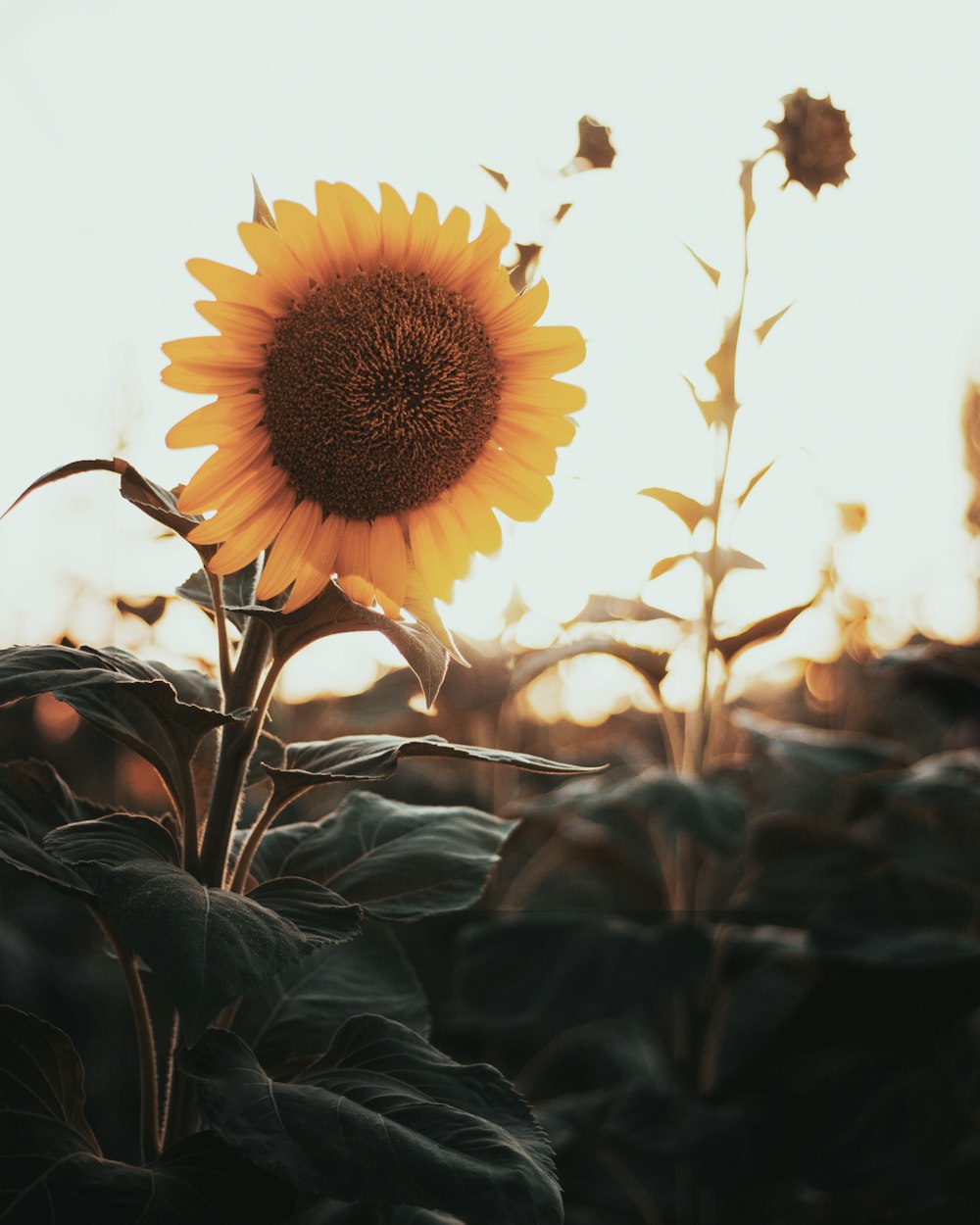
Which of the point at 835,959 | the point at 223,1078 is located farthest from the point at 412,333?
the point at 835,959

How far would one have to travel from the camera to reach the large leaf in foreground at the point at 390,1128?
0.52 m

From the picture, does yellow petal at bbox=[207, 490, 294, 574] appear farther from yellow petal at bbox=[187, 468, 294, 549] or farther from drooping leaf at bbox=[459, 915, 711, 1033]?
drooping leaf at bbox=[459, 915, 711, 1033]

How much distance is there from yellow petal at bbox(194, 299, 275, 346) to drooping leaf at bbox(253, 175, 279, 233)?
51 mm

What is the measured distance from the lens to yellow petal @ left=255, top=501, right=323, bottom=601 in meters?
0.66

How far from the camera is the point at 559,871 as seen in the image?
7.15 ft

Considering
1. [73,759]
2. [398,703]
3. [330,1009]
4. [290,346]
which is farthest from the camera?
[73,759]

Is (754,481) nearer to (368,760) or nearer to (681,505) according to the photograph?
(681,505)

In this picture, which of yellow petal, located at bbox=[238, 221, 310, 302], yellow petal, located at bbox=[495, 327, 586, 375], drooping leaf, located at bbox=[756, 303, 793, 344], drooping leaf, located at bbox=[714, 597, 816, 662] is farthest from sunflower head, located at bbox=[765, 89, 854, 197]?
yellow petal, located at bbox=[238, 221, 310, 302]

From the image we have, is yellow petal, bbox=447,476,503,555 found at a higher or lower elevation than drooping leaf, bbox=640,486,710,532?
lower

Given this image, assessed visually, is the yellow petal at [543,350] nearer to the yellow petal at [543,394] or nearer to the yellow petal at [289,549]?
the yellow petal at [543,394]

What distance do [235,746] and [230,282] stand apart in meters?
0.27

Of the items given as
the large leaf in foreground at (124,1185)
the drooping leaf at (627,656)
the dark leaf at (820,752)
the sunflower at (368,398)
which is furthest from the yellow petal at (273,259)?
the dark leaf at (820,752)

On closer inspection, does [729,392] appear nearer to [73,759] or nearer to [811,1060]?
[811,1060]

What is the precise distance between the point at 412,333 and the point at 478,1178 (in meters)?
0.47
